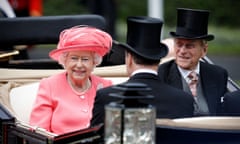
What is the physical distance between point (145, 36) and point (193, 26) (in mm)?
1209

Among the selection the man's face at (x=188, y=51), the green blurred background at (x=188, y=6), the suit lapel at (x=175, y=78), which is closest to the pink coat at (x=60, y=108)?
the suit lapel at (x=175, y=78)

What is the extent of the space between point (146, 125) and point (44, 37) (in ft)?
10.3

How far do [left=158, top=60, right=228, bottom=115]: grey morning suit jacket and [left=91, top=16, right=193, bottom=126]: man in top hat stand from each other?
1.01 meters

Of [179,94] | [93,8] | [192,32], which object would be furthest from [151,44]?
[93,8]

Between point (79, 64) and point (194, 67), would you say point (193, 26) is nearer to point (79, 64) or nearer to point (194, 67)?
point (194, 67)

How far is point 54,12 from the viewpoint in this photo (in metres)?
23.3

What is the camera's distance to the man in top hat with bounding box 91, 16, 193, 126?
5.52m

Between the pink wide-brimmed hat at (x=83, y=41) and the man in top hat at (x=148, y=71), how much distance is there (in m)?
0.54

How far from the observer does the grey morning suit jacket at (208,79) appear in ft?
22.3

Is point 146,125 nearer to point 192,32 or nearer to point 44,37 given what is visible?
point 192,32

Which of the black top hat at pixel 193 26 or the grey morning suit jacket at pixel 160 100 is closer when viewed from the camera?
the grey morning suit jacket at pixel 160 100

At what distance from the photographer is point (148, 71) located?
557 cm

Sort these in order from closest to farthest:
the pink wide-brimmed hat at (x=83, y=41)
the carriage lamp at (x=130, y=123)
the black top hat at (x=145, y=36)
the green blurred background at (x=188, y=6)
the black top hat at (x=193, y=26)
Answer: the carriage lamp at (x=130, y=123), the black top hat at (x=145, y=36), the pink wide-brimmed hat at (x=83, y=41), the black top hat at (x=193, y=26), the green blurred background at (x=188, y=6)

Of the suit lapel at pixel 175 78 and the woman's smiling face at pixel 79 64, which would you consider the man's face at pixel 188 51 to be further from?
the woman's smiling face at pixel 79 64
